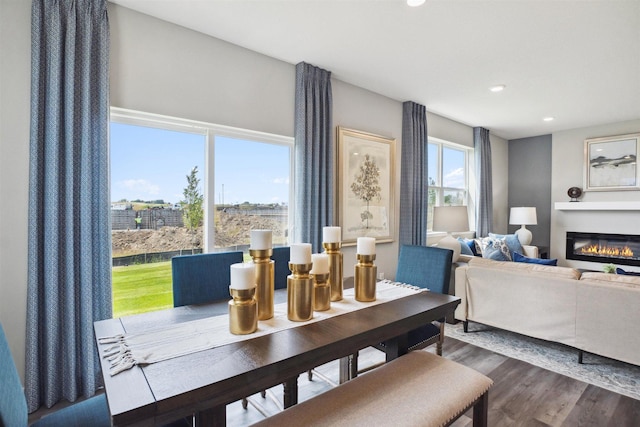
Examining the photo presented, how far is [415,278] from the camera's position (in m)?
2.24

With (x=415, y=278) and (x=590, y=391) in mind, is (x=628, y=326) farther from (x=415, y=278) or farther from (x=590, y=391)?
(x=415, y=278)

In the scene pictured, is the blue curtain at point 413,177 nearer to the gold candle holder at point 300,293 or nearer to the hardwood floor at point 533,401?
the hardwood floor at point 533,401

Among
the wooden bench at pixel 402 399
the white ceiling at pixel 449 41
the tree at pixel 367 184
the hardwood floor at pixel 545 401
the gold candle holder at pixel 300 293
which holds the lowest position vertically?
the hardwood floor at pixel 545 401

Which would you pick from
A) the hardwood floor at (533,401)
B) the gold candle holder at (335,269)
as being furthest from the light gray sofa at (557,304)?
the gold candle holder at (335,269)

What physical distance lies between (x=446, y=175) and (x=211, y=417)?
507 centimetres

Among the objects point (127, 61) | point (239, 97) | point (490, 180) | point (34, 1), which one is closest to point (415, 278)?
point (239, 97)

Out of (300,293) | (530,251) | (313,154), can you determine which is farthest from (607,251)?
(300,293)

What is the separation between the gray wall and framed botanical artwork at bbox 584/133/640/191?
0.67 metres

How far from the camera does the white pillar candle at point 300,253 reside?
4.26 feet

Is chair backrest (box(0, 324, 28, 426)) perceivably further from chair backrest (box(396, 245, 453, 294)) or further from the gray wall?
the gray wall

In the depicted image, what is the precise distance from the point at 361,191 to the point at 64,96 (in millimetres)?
2745

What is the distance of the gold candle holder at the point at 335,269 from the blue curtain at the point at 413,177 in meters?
2.76

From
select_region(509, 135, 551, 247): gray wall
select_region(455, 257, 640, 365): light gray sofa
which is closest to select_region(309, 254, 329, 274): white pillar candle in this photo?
select_region(455, 257, 640, 365): light gray sofa

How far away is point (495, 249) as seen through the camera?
3.99m
